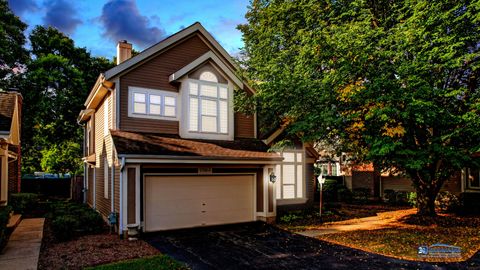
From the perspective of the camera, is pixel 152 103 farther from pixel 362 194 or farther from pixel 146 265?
pixel 362 194

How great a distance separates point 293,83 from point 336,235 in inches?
240

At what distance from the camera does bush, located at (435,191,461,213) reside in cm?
1848

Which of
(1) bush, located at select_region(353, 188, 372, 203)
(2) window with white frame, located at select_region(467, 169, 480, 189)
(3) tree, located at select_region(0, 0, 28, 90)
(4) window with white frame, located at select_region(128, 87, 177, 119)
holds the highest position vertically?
(3) tree, located at select_region(0, 0, 28, 90)

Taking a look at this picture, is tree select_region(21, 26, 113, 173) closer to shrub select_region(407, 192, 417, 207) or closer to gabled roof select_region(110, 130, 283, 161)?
gabled roof select_region(110, 130, 283, 161)

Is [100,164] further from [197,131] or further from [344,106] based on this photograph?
[344,106]

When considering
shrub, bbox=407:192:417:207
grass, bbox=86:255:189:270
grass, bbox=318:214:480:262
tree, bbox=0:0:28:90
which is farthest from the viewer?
tree, bbox=0:0:28:90

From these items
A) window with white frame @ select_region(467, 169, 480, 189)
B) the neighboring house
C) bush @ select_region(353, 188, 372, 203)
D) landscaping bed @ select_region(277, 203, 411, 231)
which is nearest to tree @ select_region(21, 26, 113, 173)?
the neighboring house

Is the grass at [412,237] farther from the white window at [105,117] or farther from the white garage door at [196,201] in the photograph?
the white window at [105,117]

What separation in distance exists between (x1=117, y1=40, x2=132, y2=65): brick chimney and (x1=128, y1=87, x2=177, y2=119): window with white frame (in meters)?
3.39

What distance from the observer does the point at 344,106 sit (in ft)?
42.6

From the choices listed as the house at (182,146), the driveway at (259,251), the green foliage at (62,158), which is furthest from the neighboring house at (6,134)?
the green foliage at (62,158)

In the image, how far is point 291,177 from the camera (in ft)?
54.4

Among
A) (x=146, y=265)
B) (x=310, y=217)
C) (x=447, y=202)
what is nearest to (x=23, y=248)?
(x=146, y=265)

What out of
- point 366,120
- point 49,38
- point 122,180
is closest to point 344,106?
point 366,120
